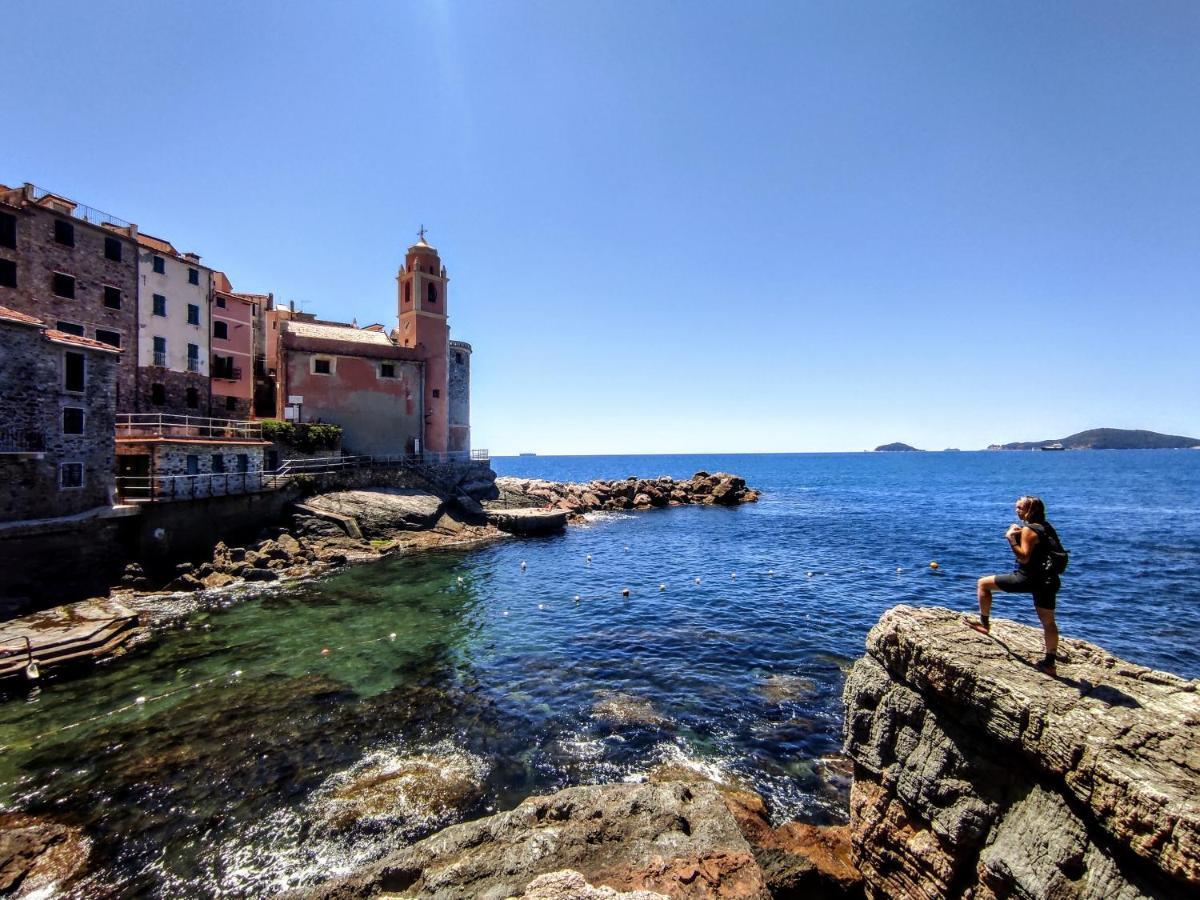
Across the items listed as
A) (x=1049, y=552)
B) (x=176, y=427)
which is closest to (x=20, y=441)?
(x=176, y=427)

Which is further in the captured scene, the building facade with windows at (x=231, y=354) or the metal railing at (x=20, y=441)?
the building facade with windows at (x=231, y=354)

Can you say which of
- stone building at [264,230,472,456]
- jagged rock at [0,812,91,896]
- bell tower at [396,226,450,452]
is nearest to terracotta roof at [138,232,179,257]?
stone building at [264,230,472,456]

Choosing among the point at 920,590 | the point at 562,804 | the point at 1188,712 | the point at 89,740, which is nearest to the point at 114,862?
the point at 89,740

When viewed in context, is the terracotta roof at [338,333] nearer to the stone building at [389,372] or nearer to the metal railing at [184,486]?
the stone building at [389,372]

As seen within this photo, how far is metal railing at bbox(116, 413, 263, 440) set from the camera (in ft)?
98.3

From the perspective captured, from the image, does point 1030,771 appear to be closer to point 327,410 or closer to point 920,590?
point 920,590

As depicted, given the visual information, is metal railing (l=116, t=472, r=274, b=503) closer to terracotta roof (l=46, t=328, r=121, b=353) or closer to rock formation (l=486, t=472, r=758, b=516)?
terracotta roof (l=46, t=328, r=121, b=353)

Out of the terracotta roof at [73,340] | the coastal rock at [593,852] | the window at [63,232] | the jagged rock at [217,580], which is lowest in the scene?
the jagged rock at [217,580]

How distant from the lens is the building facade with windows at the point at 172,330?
3644cm

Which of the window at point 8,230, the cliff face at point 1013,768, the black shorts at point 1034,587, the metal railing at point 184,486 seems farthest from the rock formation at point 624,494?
the black shorts at point 1034,587

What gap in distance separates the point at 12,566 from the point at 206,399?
76.6 ft

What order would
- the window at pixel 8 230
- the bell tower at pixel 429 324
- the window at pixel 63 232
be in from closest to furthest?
the window at pixel 8 230
the window at pixel 63 232
the bell tower at pixel 429 324

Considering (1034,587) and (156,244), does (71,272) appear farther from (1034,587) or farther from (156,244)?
(1034,587)

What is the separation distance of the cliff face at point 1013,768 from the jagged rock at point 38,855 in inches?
503
